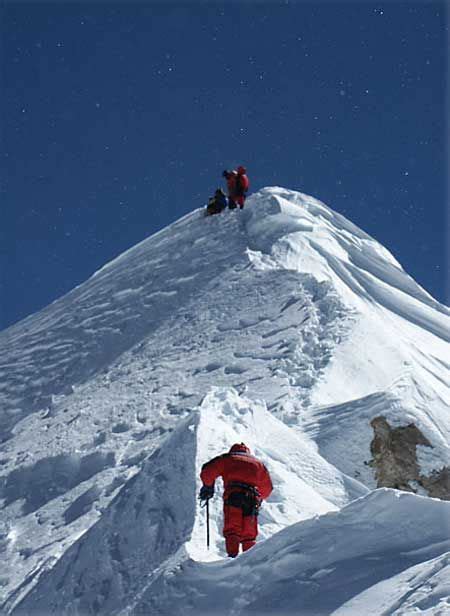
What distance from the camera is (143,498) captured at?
362 inches

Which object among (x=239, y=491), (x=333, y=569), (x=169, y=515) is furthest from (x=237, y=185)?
(x=333, y=569)

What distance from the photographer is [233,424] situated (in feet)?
35.6

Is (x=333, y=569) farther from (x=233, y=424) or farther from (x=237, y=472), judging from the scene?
(x=233, y=424)

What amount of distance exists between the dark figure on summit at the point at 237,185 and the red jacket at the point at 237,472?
1639cm

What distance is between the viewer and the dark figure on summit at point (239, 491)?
768 cm

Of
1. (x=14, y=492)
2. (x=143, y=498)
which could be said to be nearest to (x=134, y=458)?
(x=14, y=492)

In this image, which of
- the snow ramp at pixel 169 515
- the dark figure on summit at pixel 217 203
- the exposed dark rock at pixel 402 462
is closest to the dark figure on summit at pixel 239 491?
the snow ramp at pixel 169 515

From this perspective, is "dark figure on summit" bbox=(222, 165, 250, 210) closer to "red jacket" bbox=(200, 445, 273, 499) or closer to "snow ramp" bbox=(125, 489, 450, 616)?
"red jacket" bbox=(200, 445, 273, 499)

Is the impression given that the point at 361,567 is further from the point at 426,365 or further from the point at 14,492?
the point at 426,365

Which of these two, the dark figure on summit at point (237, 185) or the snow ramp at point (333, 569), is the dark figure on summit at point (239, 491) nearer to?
the snow ramp at point (333, 569)

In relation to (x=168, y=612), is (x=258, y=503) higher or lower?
higher

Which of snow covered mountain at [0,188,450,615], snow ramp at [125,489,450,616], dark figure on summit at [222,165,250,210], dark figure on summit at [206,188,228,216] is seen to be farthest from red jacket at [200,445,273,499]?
dark figure on summit at [206,188,228,216]

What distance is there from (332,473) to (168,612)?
432cm

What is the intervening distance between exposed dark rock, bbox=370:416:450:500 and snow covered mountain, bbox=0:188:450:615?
3 centimetres
